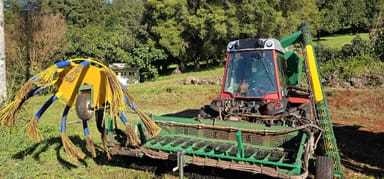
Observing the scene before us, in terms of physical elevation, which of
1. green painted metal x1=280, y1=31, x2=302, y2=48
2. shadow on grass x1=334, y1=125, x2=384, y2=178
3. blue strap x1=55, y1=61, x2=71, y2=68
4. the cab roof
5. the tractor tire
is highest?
green painted metal x1=280, y1=31, x2=302, y2=48

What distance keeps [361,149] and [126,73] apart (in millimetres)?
24350

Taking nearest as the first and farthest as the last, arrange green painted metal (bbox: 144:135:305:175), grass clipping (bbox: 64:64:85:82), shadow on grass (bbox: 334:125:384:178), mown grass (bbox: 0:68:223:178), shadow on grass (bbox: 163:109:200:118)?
grass clipping (bbox: 64:64:85:82)
green painted metal (bbox: 144:135:305:175)
mown grass (bbox: 0:68:223:178)
shadow on grass (bbox: 334:125:384:178)
shadow on grass (bbox: 163:109:200:118)

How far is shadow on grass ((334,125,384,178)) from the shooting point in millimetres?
5684

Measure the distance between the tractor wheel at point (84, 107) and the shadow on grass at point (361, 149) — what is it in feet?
14.4

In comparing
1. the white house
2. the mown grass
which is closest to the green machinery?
the mown grass

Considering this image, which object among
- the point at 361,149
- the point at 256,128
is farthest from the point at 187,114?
the point at 256,128

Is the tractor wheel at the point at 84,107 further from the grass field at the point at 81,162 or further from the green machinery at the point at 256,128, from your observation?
the grass field at the point at 81,162

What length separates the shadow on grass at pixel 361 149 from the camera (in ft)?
18.6

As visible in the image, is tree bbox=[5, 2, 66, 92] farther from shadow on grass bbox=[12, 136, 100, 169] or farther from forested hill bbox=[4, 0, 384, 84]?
shadow on grass bbox=[12, 136, 100, 169]

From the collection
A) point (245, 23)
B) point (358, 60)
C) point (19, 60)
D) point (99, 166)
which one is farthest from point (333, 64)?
point (19, 60)

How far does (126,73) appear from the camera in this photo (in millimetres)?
29234

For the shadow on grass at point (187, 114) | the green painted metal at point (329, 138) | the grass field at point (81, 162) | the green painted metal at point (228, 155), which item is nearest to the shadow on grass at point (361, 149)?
the grass field at point (81, 162)

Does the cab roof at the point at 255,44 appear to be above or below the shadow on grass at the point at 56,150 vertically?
above

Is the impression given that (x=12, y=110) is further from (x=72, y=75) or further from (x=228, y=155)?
(x=228, y=155)
